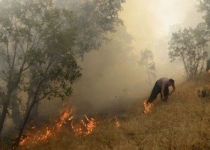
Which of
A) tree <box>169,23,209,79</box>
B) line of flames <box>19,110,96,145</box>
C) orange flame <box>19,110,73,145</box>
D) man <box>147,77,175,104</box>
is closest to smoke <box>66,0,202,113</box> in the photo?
tree <box>169,23,209,79</box>

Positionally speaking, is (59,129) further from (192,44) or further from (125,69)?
(125,69)

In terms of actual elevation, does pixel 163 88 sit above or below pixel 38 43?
below

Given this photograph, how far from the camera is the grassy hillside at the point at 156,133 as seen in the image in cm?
1072

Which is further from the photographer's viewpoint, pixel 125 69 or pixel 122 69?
pixel 125 69

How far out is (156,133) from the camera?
1241 centimetres

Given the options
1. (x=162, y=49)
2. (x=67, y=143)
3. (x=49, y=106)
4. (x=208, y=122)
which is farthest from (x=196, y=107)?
(x=162, y=49)

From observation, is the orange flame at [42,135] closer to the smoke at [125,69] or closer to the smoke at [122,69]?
the smoke at [122,69]

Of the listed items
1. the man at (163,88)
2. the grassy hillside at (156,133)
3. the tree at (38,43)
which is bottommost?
the grassy hillside at (156,133)

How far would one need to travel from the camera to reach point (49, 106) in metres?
27.3

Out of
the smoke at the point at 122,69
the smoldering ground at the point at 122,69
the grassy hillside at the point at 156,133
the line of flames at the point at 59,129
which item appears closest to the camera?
the grassy hillside at the point at 156,133

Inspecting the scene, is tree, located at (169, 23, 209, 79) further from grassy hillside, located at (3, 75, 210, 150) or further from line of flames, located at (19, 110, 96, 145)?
line of flames, located at (19, 110, 96, 145)

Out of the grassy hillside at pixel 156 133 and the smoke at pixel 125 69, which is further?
the smoke at pixel 125 69

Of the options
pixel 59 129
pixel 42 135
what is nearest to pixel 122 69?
pixel 59 129

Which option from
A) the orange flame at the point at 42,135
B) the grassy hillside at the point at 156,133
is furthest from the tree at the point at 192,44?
the orange flame at the point at 42,135
